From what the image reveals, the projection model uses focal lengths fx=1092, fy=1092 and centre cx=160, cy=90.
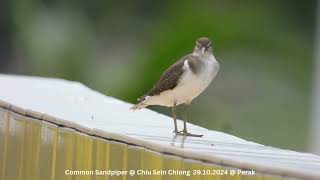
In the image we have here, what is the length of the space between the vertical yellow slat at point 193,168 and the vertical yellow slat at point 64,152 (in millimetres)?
1085

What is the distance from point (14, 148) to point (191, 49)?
21.3 ft

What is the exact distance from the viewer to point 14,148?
5996 mm

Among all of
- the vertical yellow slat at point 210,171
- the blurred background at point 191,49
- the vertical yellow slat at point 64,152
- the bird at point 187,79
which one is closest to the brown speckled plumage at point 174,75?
the bird at point 187,79

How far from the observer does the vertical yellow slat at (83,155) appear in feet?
16.4

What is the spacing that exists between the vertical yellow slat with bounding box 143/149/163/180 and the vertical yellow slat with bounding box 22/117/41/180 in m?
1.19

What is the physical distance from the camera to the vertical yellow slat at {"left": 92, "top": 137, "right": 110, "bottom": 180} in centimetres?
486

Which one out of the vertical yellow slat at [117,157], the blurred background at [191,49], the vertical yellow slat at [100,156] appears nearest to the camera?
the vertical yellow slat at [117,157]

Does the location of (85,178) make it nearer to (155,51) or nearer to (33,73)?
(155,51)

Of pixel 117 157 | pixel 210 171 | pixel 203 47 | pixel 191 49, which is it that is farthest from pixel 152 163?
pixel 191 49

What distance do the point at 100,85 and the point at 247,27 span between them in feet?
6.99

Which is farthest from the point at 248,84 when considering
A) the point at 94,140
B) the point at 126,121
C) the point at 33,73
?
the point at 94,140

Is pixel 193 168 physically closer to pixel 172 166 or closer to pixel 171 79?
pixel 172 166

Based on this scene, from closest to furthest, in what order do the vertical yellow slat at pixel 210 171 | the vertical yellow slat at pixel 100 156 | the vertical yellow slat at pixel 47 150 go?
1. the vertical yellow slat at pixel 210 171
2. the vertical yellow slat at pixel 100 156
3. the vertical yellow slat at pixel 47 150

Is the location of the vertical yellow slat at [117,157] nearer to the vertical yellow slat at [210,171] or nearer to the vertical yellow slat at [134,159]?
the vertical yellow slat at [134,159]
